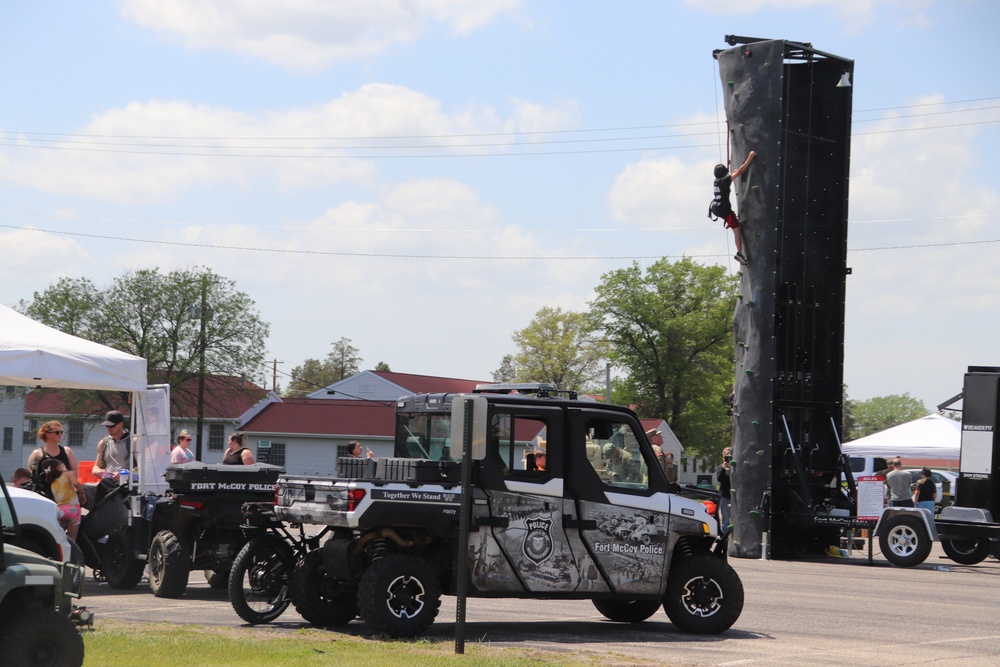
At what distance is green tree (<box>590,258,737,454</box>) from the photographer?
2889 inches

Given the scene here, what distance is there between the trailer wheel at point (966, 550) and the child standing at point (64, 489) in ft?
48.4

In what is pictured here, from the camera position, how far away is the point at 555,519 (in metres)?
11.9

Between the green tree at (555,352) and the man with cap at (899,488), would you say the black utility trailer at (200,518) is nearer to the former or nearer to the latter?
the man with cap at (899,488)

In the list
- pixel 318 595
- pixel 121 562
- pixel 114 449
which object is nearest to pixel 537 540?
pixel 318 595

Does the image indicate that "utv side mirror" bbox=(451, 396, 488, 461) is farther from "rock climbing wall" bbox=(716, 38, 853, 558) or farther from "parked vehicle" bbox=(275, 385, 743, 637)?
"rock climbing wall" bbox=(716, 38, 853, 558)

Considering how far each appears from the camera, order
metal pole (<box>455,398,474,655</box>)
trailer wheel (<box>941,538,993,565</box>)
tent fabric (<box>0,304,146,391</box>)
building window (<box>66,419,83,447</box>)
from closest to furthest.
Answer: metal pole (<box>455,398,474,655</box>) → tent fabric (<box>0,304,146,391</box>) → trailer wheel (<box>941,538,993,565</box>) → building window (<box>66,419,83,447</box>)

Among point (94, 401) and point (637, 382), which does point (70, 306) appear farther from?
point (637, 382)

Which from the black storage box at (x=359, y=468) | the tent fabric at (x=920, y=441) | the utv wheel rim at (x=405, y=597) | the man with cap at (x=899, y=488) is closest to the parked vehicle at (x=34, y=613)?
the utv wheel rim at (x=405, y=597)

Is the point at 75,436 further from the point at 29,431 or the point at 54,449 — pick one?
the point at 54,449

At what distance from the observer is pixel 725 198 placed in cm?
2398

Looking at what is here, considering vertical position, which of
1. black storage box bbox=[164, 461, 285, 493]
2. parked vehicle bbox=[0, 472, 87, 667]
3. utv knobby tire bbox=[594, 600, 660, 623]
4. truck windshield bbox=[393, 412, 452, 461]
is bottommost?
utv knobby tire bbox=[594, 600, 660, 623]

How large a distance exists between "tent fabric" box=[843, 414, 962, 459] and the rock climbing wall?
47.0ft

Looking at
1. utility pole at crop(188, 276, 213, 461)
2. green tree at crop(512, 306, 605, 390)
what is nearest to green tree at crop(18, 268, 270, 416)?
utility pole at crop(188, 276, 213, 461)

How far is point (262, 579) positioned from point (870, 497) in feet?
44.4
